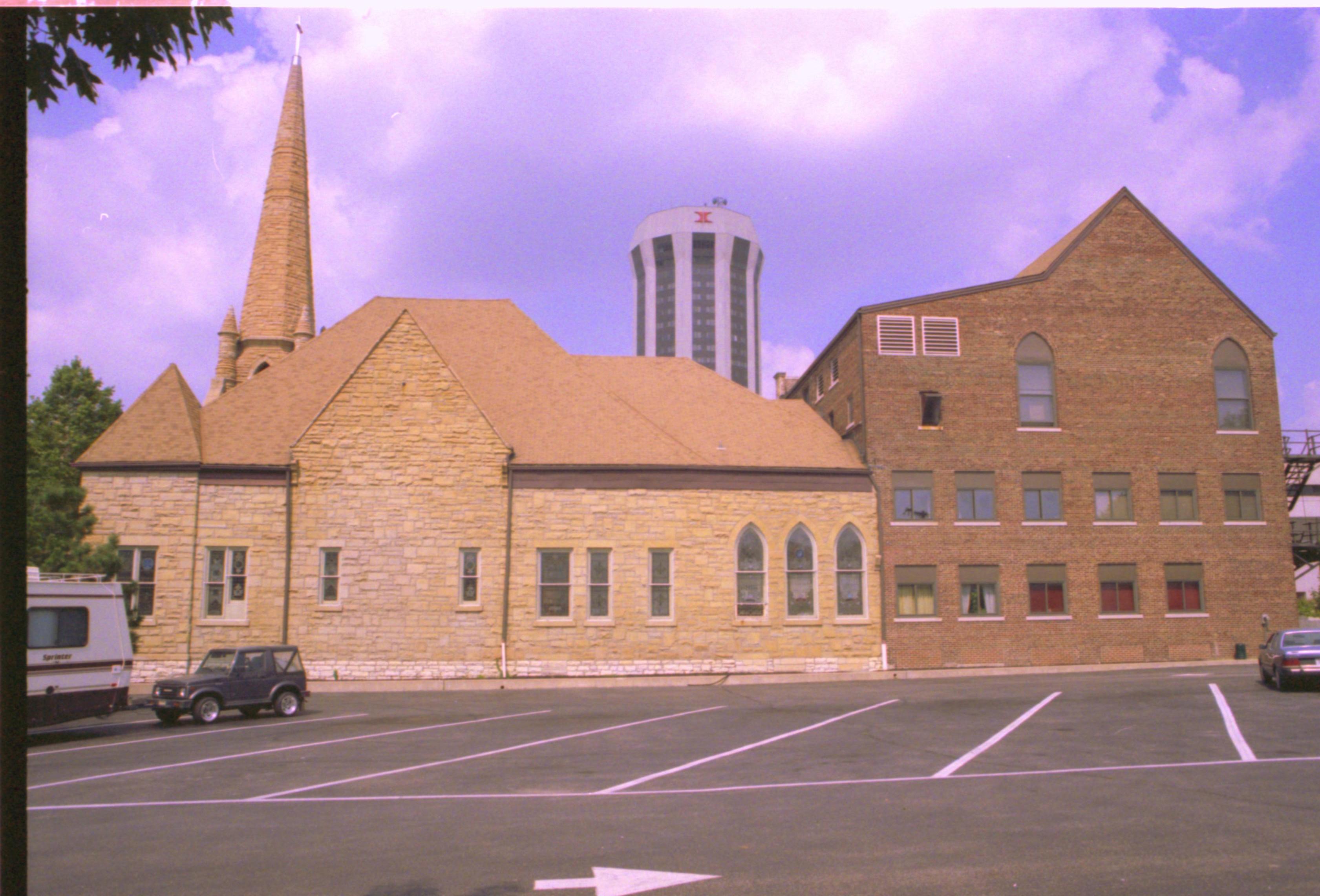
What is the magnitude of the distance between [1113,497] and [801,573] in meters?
11.6

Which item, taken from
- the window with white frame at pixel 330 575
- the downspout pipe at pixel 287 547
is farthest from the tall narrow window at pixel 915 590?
the downspout pipe at pixel 287 547

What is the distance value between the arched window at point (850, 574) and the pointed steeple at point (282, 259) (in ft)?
78.8

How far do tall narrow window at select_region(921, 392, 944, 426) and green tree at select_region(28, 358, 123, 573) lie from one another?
2495 centimetres

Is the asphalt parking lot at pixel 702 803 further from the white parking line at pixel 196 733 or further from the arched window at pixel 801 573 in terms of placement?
the arched window at pixel 801 573

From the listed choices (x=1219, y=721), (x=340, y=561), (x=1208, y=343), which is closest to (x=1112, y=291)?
(x=1208, y=343)

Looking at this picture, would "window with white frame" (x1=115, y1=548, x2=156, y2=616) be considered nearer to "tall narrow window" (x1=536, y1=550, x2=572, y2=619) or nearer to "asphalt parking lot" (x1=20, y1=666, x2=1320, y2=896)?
"asphalt parking lot" (x1=20, y1=666, x2=1320, y2=896)

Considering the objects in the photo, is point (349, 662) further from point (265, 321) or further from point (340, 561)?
point (265, 321)

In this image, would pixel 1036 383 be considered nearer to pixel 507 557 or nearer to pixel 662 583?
pixel 662 583

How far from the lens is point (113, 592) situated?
1991cm

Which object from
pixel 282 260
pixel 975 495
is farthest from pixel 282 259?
pixel 975 495

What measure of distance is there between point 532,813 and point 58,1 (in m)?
8.43

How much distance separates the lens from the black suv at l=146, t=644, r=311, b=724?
19781 millimetres

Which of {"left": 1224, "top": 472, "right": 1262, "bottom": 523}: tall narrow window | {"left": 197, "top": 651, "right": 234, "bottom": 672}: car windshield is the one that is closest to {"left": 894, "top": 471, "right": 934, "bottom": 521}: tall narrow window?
{"left": 1224, "top": 472, "right": 1262, "bottom": 523}: tall narrow window

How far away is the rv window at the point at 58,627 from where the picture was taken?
1794 centimetres
